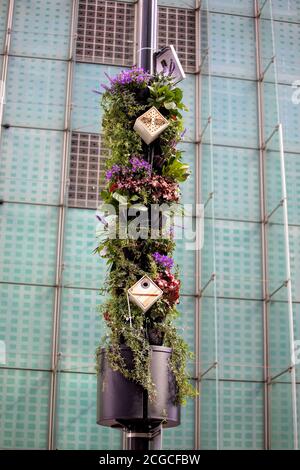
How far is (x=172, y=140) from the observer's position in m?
4.20

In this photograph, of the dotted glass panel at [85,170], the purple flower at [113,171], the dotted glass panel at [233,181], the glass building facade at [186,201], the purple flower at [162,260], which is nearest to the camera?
the purple flower at [162,260]

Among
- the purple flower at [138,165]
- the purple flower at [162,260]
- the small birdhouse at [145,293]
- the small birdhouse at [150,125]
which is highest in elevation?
the small birdhouse at [150,125]

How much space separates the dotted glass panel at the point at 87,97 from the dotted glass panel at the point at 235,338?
321cm

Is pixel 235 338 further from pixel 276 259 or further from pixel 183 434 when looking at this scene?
pixel 183 434

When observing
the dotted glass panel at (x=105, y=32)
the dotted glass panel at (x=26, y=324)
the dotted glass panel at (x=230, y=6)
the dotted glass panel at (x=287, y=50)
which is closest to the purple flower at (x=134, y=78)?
the dotted glass panel at (x=26, y=324)

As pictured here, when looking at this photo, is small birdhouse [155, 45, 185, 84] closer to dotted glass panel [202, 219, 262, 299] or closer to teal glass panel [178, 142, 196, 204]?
dotted glass panel [202, 219, 262, 299]

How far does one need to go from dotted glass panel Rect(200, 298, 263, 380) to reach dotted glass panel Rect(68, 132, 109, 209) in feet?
7.53

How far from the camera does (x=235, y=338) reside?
11.4 metres

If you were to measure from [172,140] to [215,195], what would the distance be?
7888mm

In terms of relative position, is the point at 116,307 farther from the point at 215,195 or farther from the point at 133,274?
the point at 215,195

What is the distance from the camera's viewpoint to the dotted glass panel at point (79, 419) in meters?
10.8

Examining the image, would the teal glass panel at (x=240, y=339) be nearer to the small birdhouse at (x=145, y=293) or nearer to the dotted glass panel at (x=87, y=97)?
the dotted glass panel at (x=87, y=97)

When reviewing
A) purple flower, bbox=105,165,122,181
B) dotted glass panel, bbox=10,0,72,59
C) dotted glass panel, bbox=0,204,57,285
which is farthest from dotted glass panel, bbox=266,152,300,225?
purple flower, bbox=105,165,122,181
